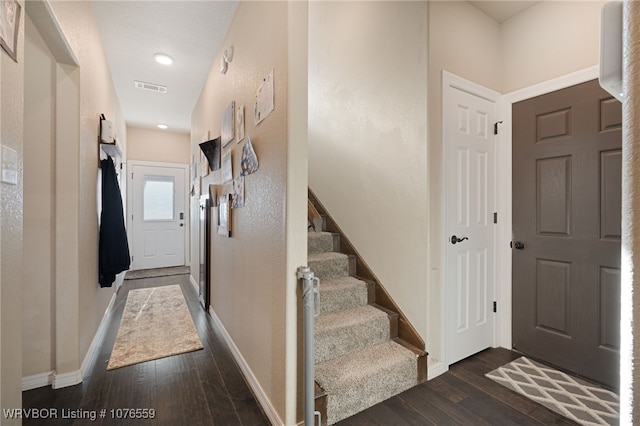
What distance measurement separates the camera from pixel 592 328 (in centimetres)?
202

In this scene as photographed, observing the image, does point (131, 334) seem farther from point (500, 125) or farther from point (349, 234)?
point (500, 125)

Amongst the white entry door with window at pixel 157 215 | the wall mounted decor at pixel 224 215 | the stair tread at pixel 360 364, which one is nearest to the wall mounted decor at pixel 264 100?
the wall mounted decor at pixel 224 215

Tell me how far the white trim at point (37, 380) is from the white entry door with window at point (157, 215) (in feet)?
12.9

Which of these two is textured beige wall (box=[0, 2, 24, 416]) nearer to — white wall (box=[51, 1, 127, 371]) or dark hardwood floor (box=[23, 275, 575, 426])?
dark hardwood floor (box=[23, 275, 575, 426])

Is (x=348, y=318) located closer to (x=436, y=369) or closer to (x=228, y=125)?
→ (x=436, y=369)

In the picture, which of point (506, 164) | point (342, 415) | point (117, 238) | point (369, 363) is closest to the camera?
point (342, 415)

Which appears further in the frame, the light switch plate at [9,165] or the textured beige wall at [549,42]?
the textured beige wall at [549,42]

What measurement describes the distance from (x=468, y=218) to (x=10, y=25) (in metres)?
2.70

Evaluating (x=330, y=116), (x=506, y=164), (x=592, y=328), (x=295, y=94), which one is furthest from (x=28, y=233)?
(x=592, y=328)

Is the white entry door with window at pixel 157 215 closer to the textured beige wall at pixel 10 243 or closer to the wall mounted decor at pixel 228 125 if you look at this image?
the wall mounted decor at pixel 228 125

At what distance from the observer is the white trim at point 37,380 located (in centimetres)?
194

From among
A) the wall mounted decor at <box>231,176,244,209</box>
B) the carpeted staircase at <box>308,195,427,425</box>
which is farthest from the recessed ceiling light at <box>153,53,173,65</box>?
the carpeted staircase at <box>308,195,427,425</box>

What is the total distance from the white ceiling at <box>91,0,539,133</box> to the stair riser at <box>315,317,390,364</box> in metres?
2.61

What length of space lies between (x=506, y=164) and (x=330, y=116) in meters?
1.71
